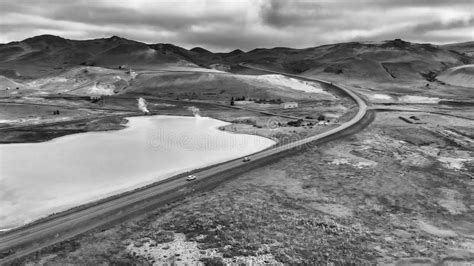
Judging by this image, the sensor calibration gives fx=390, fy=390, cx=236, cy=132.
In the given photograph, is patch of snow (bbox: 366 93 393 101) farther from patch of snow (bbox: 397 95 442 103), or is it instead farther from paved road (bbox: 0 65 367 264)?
paved road (bbox: 0 65 367 264)

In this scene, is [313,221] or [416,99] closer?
[313,221]

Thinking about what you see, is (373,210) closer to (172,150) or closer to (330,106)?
(172,150)

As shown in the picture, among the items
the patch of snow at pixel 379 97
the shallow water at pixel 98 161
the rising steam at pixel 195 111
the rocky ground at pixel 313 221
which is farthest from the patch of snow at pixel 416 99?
the shallow water at pixel 98 161

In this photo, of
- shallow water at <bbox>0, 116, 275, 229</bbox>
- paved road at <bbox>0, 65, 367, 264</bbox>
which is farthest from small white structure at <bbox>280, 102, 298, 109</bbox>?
paved road at <bbox>0, 65, 367, 264</bbox>

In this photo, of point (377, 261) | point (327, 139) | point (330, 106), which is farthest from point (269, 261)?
point (330, 106)

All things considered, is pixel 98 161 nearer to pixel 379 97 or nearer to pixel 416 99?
pixel 379 97

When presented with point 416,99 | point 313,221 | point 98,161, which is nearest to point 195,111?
point 98,161

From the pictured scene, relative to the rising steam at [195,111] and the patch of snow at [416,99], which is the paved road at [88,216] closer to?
the rising steam at [195,111]
